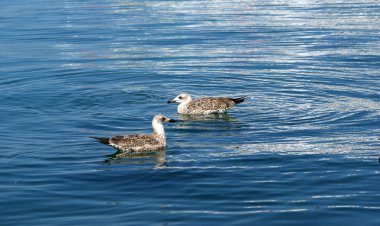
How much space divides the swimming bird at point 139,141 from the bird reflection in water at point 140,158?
12 centimetres

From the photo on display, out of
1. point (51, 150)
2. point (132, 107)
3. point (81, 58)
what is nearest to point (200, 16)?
point (81, 58)

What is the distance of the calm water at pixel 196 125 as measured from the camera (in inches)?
624

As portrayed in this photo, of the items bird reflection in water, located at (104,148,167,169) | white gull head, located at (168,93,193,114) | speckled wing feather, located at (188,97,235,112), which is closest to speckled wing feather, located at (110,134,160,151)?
bird reflection in water, located at (104,148,167,169)

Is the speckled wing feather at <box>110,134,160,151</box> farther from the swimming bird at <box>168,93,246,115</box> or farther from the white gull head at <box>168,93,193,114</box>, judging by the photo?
the white gull head at <box>168,93,193,114</box>

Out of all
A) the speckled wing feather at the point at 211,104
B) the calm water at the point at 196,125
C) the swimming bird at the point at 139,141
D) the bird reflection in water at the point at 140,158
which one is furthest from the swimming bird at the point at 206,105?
the bird reflection in water at the point at 140,158

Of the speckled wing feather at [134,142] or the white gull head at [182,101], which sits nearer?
the speckled wing feather at [134,142]

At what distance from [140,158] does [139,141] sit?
1.74ft

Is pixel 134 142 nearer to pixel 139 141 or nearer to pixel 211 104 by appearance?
pixel 139 141

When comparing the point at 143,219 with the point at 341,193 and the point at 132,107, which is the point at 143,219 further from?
the point at 132,107

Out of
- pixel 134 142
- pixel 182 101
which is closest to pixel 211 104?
pixel 182 101

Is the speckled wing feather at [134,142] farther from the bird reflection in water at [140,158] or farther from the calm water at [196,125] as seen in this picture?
the calm water at [196,125]

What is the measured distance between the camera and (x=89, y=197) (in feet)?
53.9

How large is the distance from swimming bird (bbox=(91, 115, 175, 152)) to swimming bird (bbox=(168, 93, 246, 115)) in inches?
153

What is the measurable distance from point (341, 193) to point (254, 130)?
603 centimetres
